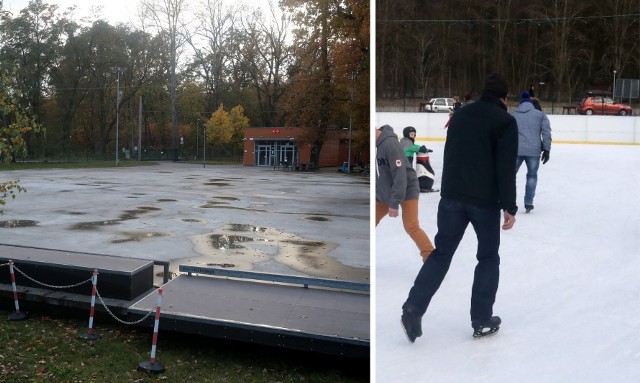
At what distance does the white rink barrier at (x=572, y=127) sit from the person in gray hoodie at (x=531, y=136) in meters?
0.03

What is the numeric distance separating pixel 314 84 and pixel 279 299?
1252 cm

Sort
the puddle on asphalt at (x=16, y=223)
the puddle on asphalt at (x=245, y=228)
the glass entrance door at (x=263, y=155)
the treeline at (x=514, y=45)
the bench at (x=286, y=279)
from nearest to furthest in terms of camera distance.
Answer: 1. the treeline at (x=514, y=45)
2. the bench at (x=286, y=279)
3. the puddle on asphalt at (x=16, y=223)
4. the puddle on asphalt at (x=245, y=228)
5. the glass entrance door at (x=263, y=155)

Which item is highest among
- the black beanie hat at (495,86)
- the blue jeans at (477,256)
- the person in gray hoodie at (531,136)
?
the black beanie hat at (495,86)

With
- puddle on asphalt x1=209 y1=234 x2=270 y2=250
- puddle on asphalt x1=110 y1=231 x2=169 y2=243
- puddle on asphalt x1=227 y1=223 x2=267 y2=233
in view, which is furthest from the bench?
puddle on asphalt x1=227 y1=223 x2=267 y2=233

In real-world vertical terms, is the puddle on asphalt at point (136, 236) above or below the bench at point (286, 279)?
below

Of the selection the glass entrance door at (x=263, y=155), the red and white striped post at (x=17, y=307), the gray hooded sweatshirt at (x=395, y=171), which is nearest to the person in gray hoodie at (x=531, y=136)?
the gray hooded sweatshirt at (x=395, y=171)

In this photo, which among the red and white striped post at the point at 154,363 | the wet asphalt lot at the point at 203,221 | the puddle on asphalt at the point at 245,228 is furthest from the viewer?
the puddle on asphalt at the point at 245,228

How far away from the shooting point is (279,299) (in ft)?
19.2

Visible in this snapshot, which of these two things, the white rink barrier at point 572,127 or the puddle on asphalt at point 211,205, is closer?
the white rink barrier at point 572,127

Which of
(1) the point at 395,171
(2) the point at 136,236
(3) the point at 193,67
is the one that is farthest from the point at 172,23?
(1) the point at 395,171

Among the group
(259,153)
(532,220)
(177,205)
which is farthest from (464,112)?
(259,153)

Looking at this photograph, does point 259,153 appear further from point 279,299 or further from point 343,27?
point 279,299

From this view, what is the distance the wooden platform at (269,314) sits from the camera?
4855mm

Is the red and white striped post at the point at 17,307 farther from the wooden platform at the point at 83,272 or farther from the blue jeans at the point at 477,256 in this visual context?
the blue jeans at the point at 477,256
